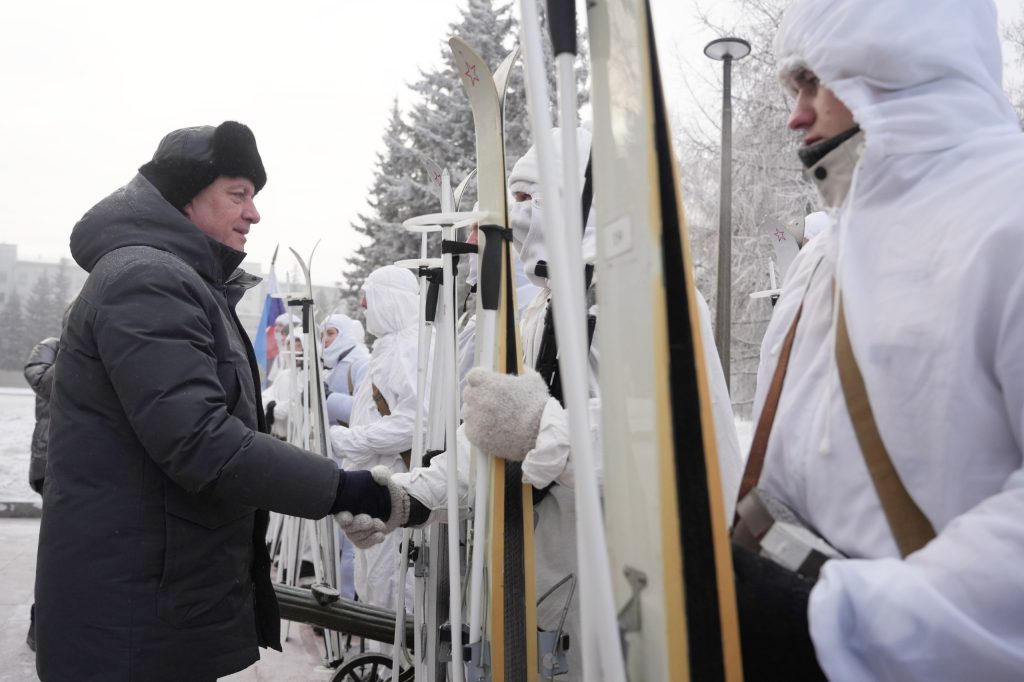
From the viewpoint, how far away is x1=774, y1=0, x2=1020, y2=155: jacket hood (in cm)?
120

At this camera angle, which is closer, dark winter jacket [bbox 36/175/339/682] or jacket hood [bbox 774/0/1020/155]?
jacket hood [bbox 774/0/1020/155]

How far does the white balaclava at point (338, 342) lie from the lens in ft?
25.7

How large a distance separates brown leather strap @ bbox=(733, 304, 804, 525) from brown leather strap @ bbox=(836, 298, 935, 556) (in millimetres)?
203

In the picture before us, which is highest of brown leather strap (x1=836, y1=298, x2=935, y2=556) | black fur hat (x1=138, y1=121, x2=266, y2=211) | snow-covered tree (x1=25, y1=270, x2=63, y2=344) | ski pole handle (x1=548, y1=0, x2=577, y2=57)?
snow-covered tree (x1=25, y1=270, x2=63, y2=344)

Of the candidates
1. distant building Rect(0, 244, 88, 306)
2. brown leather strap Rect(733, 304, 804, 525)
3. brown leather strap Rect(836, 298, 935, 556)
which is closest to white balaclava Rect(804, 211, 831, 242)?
brown leather strap Rect(733, 304, 804, 525)

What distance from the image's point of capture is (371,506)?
90.4 inches

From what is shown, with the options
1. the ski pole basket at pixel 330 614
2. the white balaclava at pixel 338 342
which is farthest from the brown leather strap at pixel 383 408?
the white balaclava at pixel 338 342

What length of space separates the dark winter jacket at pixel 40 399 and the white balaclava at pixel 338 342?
9.74 ft

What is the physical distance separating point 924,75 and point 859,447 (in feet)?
2.00

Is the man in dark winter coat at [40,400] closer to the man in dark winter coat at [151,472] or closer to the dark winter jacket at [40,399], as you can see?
the dark winter jacket at [40,399]

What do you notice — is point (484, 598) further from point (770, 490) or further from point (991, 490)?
point (991, 490)

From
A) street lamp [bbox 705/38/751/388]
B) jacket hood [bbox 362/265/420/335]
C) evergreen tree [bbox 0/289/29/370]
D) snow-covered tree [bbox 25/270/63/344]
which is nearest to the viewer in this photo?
jacket hood [bbox 362/265/420/335]

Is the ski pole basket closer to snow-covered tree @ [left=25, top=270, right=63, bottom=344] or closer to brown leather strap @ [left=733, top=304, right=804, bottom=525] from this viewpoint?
brown leather strap @ [left=733, top=304, right=804, bottom=525]

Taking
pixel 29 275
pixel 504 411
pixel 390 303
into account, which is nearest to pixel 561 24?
pixel 504 411
